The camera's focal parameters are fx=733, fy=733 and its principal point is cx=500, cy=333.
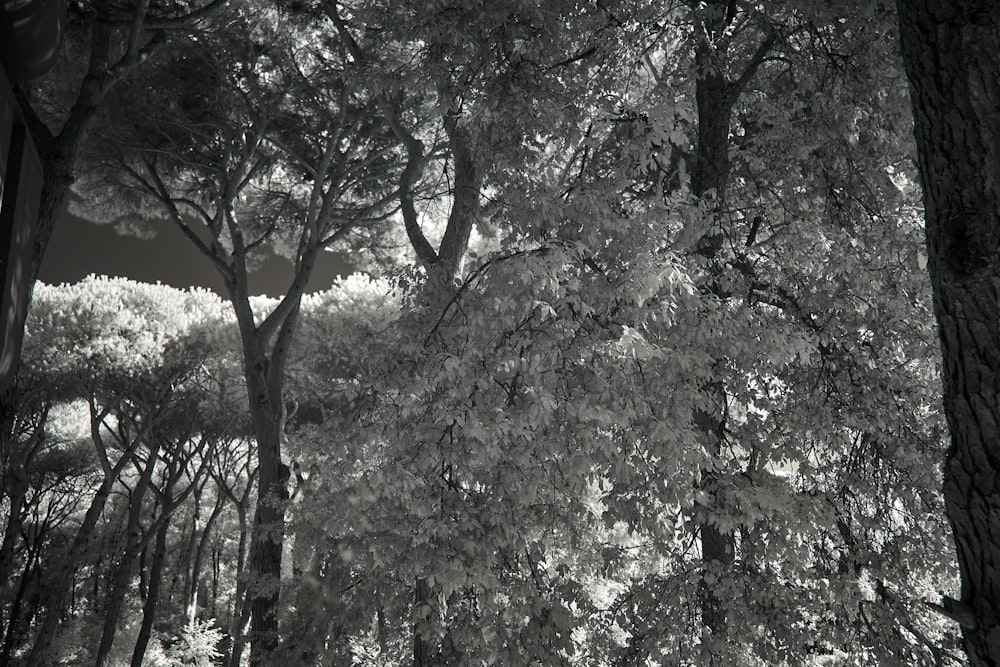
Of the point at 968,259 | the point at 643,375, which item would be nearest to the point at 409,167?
the point at 643,375

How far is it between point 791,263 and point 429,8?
2908mm

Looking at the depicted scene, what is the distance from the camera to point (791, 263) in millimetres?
5008

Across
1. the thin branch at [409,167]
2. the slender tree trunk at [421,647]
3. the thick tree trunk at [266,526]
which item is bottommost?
the slender tree trunk at [421,647]

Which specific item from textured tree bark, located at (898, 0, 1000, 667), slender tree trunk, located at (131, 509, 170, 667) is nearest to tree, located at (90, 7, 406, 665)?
slender tree trunk, located at (131, 509, 170, 667)

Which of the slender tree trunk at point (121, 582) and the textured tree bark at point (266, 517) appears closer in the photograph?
the textured tree bark at point (266, 517)

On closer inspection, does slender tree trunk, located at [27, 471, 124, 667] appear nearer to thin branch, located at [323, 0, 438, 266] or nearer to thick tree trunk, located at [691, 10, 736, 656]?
thin branch, located at [323, 0, 438, 266]

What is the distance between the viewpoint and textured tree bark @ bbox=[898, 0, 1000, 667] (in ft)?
5.96

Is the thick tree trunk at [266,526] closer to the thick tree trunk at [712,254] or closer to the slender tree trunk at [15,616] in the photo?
the thick tree trunk at [712,254]

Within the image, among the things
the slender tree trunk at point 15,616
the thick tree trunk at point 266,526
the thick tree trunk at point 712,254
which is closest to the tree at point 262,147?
the thick tree trunk at point 266,526

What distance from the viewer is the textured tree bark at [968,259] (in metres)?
1.82

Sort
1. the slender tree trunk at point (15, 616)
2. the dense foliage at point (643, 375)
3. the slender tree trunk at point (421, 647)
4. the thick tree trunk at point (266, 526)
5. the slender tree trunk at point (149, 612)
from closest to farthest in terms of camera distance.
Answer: the dense foliage at point (643, 375) → the slender tree trunk at point (421, 647) → the thick tree trunk at point (266, 526) → the slender tree trunk at point (149, 612) → the slender tree trunk at point (15, 616)

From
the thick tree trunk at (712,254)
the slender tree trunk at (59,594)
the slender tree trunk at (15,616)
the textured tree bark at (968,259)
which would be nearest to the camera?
the textured tree bark at (968,259)

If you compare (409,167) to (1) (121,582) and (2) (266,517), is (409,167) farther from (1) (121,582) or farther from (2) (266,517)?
(1) (121,582)

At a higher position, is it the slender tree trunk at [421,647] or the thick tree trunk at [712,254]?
the thick tree trunk at [712,254]
